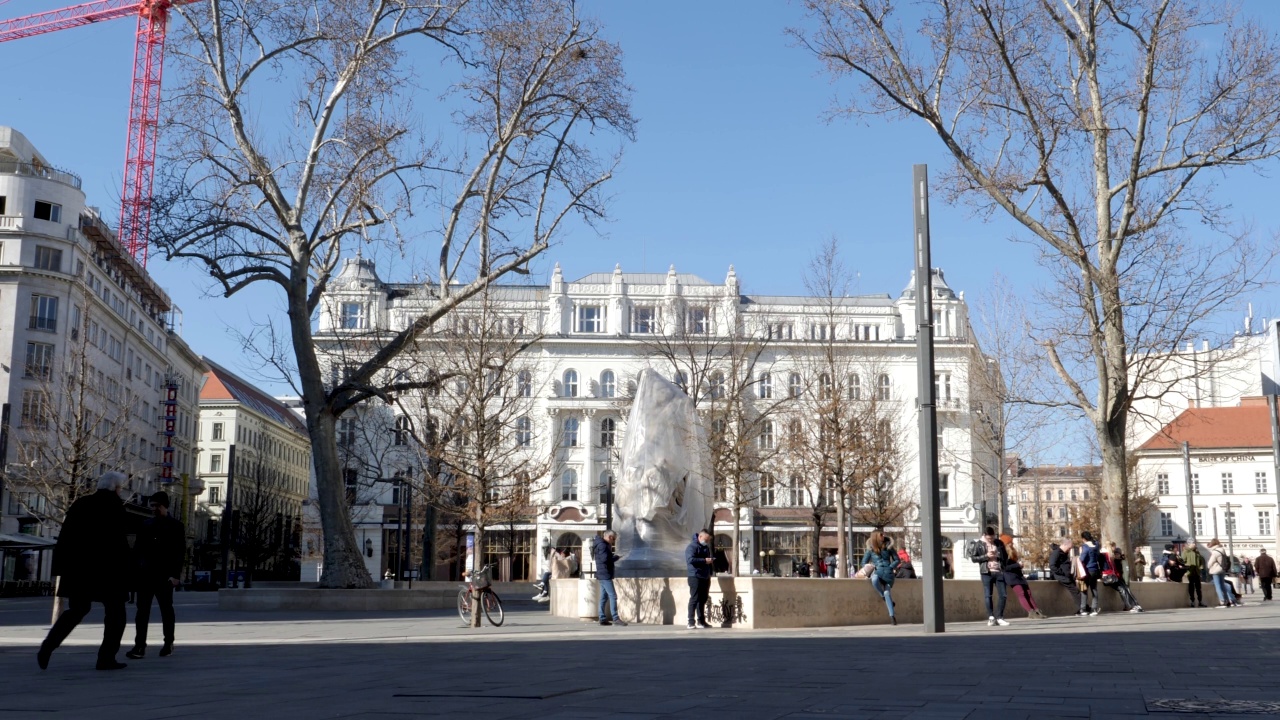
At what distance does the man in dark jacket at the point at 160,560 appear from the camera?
1151 centimetres

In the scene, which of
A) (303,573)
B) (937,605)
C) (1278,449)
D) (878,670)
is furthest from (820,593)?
(303,573)

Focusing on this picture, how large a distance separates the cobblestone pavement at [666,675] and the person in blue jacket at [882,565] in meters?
2.19

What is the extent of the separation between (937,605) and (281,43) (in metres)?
16.7

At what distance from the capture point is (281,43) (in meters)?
23.6

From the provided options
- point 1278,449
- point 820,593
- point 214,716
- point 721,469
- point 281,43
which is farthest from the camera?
point 721,469

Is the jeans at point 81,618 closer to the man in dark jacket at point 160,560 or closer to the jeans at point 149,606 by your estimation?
the jeans at point 149,606

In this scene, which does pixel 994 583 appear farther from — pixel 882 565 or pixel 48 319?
pixel 48 319

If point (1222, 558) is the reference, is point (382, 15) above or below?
above

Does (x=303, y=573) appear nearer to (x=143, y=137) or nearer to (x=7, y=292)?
(x=7, y=292)

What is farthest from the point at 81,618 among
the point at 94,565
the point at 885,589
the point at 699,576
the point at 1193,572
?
the point at 1193,572

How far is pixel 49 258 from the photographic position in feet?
209

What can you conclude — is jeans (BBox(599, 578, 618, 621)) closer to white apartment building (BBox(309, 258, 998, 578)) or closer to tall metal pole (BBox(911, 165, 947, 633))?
tall metal pole (BBox(911, 165, 947, 633))

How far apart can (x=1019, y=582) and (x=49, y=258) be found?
2322 inches

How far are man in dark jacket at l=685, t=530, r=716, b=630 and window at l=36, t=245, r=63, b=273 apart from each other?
56.4 metres
